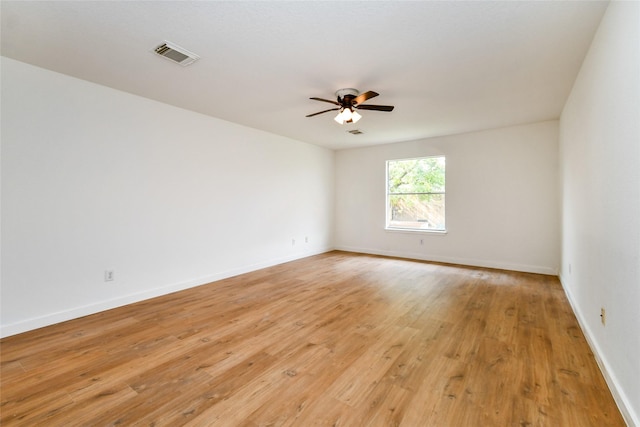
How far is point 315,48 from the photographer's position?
7.89 ft

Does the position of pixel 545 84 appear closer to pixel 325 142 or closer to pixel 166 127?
pixel 325 142

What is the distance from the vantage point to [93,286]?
10.2 ft

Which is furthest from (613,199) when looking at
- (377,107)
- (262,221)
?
(262,221)

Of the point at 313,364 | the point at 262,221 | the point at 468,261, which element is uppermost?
the point at 262,221

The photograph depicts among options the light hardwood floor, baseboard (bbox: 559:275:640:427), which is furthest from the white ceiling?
the light hardwood floor

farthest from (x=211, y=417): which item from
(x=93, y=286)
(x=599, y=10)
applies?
(x=599, y=10)

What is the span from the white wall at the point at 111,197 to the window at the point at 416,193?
290 centimetres

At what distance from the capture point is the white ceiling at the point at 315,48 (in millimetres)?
1956

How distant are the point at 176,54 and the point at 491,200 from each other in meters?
5.25

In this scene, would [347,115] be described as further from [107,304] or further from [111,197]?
[107,304]

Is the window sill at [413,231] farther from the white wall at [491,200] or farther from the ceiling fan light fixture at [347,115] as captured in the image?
the ceiling fan light fixture at [347,115]

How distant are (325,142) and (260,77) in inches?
128

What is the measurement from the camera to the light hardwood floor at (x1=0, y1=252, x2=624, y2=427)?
5.24ft

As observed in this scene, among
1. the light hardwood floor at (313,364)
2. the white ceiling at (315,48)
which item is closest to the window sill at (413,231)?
the light hardwood floor at (313,364)
